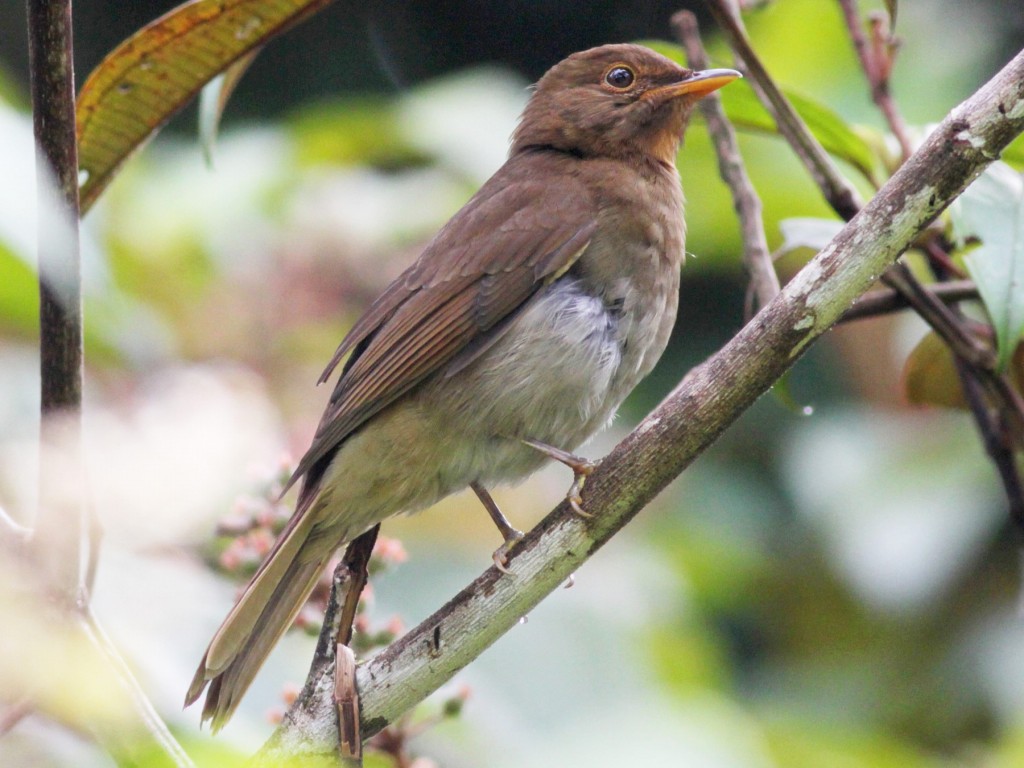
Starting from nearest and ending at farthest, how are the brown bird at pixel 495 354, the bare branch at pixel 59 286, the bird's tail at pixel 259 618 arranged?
the bare branch at pixel 59 286 < the bird's tail at pixel 259 618 < the brown bird at pixel 495 354

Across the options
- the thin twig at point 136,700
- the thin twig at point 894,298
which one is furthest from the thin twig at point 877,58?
the thin twig at point 136,700

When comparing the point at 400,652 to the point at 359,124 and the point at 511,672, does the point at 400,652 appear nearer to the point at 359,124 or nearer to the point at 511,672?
the point at 511,672

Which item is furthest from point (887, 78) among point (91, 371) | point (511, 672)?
point (91, 371)

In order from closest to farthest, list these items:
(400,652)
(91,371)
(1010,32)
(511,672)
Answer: (400,652)
(511,672)
(91,371)
(1010,32)

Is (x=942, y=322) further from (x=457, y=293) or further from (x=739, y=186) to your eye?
(x=457, y=293)

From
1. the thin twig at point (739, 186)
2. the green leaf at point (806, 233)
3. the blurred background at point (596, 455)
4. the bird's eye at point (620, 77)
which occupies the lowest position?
the blurred background at point (596, 455)

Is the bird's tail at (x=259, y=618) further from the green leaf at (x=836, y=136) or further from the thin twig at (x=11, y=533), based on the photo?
the green leaf at (x=836, y=136)

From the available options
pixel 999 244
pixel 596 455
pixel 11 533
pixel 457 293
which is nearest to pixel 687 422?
pixel 999 244

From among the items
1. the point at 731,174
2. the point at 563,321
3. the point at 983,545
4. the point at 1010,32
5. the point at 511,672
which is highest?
the point at 731,174
